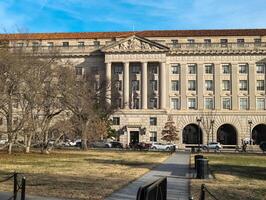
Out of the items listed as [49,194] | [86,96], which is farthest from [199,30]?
[49,194]

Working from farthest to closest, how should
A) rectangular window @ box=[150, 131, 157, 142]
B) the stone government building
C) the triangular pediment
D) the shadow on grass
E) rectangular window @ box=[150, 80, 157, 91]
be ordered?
rectangular window @ box=[150, 80, 157, 91], the triangular pediment, the stone government building, rectangular window @ box=[150, 131, 157, 142], the shadow on grass

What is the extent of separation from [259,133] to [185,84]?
19.7m

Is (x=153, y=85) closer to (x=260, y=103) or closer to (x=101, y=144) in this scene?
(x=260, y=103)

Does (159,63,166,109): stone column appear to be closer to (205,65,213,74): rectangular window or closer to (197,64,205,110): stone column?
(197,64,205,110): stone column

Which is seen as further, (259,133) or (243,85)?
(259,133)

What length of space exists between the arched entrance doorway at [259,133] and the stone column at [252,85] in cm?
454

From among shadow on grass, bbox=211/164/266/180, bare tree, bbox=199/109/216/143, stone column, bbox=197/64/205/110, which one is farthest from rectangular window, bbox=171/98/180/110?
shadow on grass, bbox=211/164/266/180

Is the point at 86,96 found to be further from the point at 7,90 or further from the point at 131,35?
the point at 131,35

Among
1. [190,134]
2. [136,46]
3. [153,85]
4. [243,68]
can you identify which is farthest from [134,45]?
[243,68]

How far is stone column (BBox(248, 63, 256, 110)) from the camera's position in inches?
4360

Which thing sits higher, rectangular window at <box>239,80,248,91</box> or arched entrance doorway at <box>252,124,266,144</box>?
rectangular window at <box>239,80,248,91</box>

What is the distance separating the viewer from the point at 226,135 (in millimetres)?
113062

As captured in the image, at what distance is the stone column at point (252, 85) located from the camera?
4360 inches

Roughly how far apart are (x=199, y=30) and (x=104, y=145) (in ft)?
136
